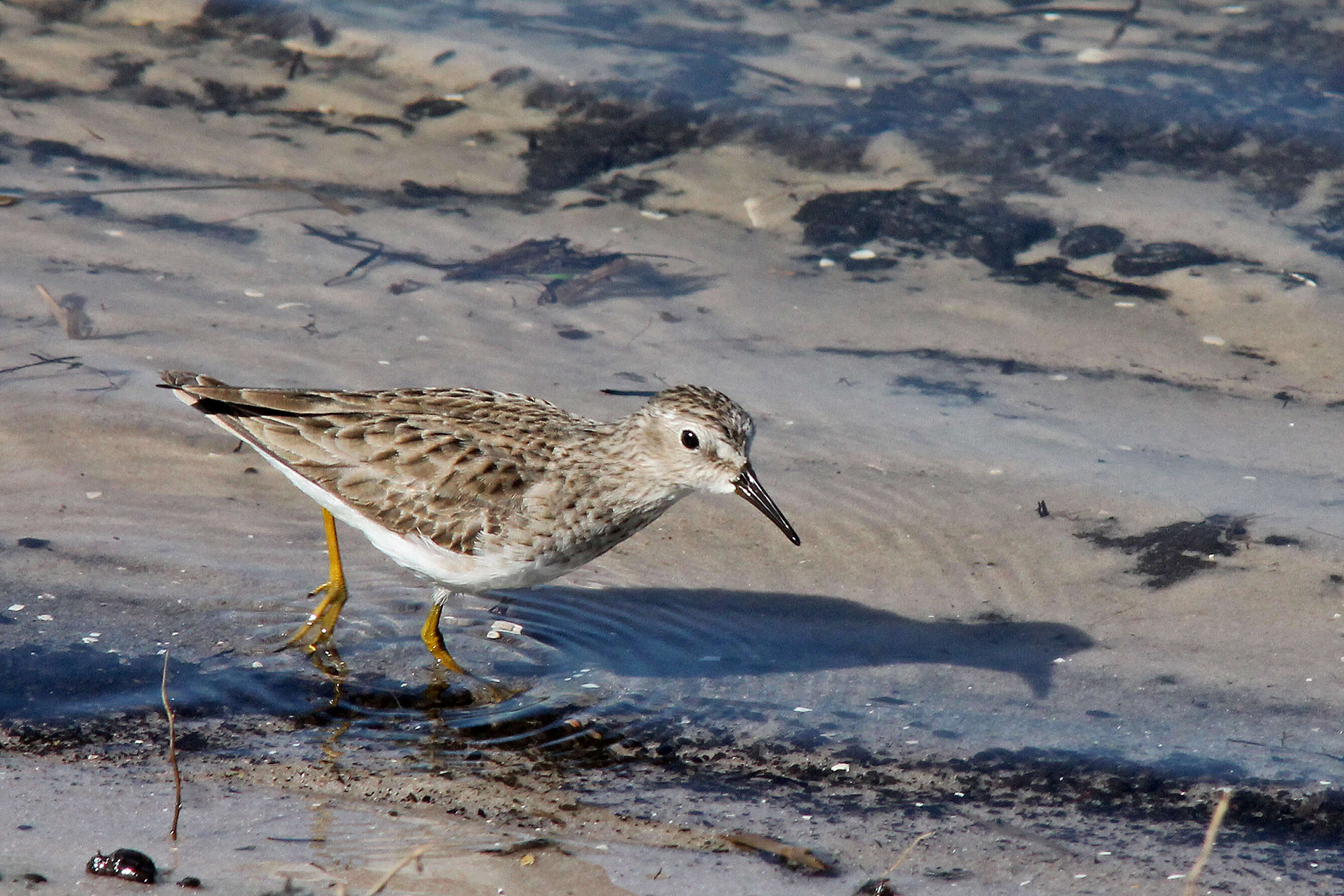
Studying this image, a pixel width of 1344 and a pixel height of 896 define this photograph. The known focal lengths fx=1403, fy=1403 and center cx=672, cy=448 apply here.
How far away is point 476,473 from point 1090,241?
469 cm

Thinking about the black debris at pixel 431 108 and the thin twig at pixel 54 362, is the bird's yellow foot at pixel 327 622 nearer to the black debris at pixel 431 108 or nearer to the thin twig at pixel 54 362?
the thin twig at pixel 54 362

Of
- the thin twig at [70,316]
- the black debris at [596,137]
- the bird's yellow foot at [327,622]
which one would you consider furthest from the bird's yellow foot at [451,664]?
the black debris at [596,137]

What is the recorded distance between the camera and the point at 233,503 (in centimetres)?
618

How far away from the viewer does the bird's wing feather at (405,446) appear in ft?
17.4

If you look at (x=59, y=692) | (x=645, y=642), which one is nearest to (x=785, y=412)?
(x=645, y=642)

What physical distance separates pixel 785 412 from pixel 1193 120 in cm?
432

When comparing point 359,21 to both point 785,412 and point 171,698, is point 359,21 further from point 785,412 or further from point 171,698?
point 171,698

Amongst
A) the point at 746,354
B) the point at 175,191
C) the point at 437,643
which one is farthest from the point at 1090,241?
the point at 175,191

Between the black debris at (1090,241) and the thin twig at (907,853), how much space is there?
15.8 feet

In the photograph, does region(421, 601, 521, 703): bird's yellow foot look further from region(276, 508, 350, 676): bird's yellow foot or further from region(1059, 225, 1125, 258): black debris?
region(1059, 225, 1125, 258): black debris

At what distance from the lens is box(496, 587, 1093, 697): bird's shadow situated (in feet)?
18.0

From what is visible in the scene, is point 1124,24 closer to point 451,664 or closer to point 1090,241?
point 1090,241

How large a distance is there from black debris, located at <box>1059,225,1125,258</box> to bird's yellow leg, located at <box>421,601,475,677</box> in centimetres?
472

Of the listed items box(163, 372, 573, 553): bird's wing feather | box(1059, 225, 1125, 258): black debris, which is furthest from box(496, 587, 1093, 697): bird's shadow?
box(1059, 225, 1125, 258): black debris
